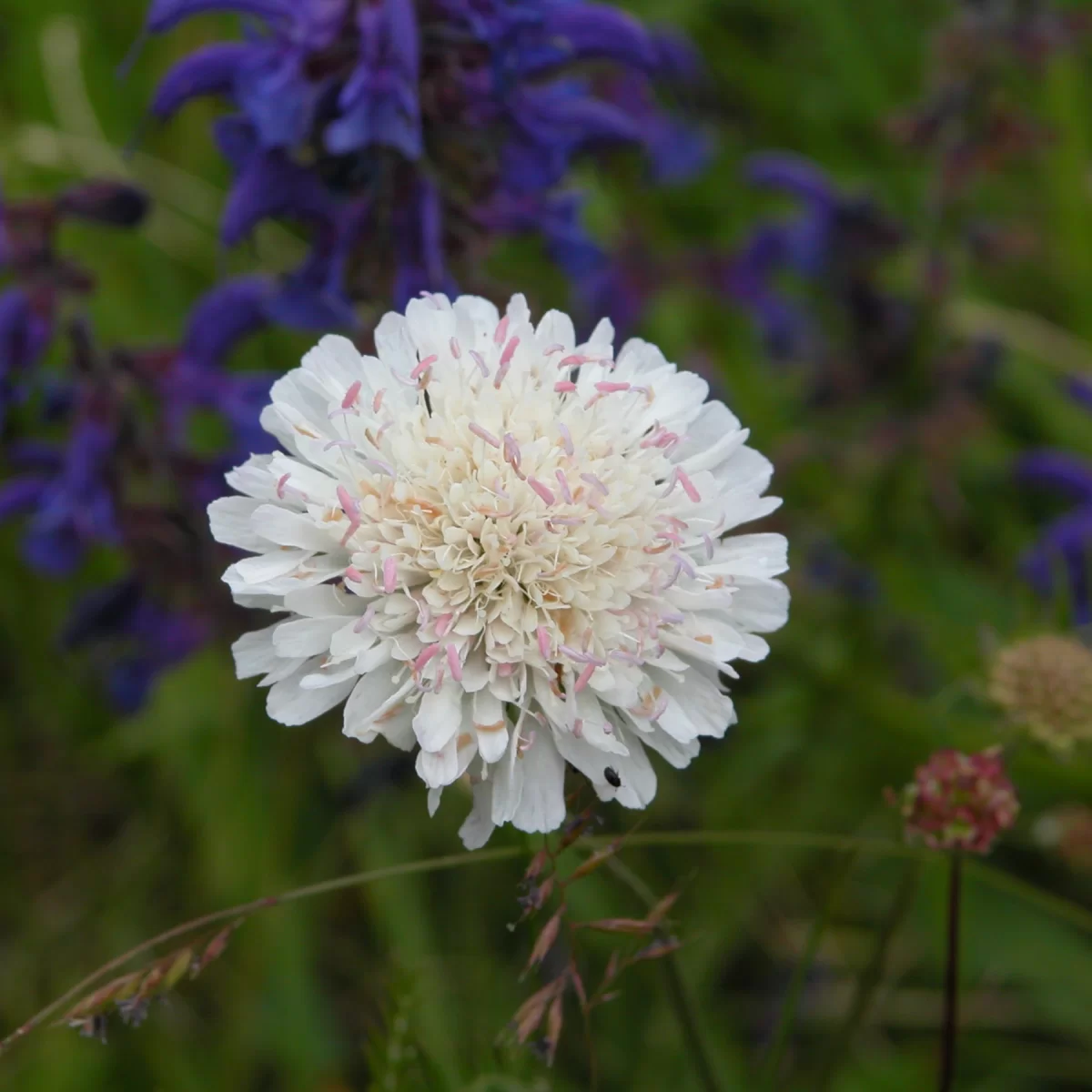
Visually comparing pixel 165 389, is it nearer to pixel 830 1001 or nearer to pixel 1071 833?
pixel 1071 833

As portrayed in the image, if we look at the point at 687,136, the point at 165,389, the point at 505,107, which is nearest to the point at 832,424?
the point at 687,136

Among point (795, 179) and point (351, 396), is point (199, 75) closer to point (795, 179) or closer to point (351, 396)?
point (351, 396)

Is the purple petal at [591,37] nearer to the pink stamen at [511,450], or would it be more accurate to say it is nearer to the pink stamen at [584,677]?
the pink stamen at [511,450]

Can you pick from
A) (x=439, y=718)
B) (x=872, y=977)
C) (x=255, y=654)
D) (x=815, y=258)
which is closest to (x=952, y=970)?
(x=872, y=977)

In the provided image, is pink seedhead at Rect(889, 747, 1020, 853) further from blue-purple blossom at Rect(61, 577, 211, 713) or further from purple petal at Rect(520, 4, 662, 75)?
blue-purple blossom at Rect(61, 577, 211, 713)

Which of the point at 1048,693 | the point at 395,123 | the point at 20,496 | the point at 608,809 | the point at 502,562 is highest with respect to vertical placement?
the point at 395,123

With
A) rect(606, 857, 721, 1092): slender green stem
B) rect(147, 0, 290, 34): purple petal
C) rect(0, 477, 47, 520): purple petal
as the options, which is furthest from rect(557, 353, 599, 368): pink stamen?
rect(0, 477, 47, 520): purple petal

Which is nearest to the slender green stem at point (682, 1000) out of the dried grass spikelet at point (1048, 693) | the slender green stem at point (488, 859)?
the slender green stem at point (488, 859)
